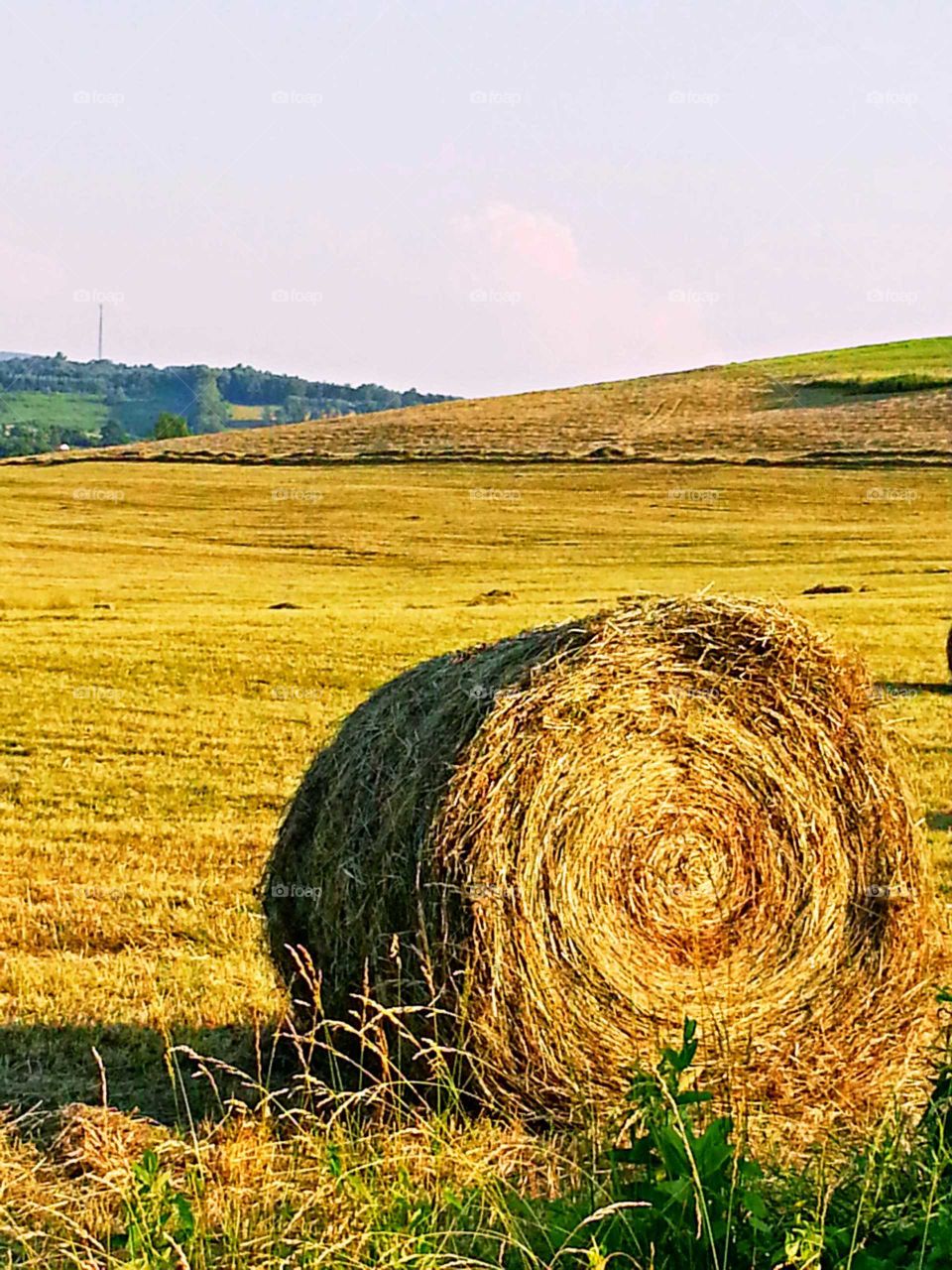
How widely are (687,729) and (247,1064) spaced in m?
2.41

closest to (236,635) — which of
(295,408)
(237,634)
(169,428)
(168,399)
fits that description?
(237,634)

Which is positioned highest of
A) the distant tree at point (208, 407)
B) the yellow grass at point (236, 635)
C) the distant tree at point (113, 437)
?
the distant tree at point (208, 407)

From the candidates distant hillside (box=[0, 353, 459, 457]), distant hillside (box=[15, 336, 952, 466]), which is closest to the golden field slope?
distant hillside (box=[15, 336, 952, 466])

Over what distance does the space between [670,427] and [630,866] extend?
71847 millimetres

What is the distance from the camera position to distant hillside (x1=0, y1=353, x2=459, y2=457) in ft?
475

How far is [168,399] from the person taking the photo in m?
161

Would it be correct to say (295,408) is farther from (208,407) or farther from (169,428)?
(169,428)

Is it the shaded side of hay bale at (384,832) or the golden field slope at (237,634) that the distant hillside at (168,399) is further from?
the shaded side of hay bale at (384,832)

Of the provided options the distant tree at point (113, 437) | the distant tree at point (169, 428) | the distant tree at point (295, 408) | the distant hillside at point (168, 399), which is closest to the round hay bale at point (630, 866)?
the distant tree at point (169, 428)

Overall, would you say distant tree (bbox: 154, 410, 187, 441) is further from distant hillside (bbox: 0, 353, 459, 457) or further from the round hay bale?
the round hay bale

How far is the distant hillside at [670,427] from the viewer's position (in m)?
69.1

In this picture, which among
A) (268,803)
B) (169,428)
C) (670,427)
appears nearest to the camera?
(268,803)

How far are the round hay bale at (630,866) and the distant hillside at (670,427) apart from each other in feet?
195

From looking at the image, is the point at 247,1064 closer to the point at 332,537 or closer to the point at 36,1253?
the point at 36,1253
